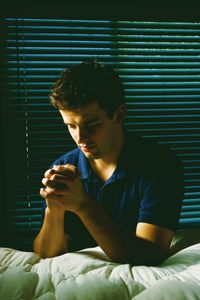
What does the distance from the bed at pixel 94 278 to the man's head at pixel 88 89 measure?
597mm

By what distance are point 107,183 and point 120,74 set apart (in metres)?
0.76

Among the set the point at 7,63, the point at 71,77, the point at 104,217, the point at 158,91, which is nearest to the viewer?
the point at 104,217

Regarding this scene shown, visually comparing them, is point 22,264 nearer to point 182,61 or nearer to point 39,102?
point 39,102

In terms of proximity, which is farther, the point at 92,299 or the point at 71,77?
the point at 71,77

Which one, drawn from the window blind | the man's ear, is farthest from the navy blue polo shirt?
the window blind

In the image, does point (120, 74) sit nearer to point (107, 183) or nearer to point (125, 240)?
point (107, 183)

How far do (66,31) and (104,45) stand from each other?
8.8 inches

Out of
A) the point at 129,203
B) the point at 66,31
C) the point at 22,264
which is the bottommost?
the point at 22,264

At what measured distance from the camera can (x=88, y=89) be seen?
1536 millimetres

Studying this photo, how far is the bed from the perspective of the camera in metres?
1.02

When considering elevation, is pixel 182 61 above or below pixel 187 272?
above

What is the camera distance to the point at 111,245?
1.36 m

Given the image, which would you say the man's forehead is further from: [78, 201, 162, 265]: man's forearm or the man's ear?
[78, 201, 162, 265]: man's forearm

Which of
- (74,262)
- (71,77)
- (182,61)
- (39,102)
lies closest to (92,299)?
(74,262)
